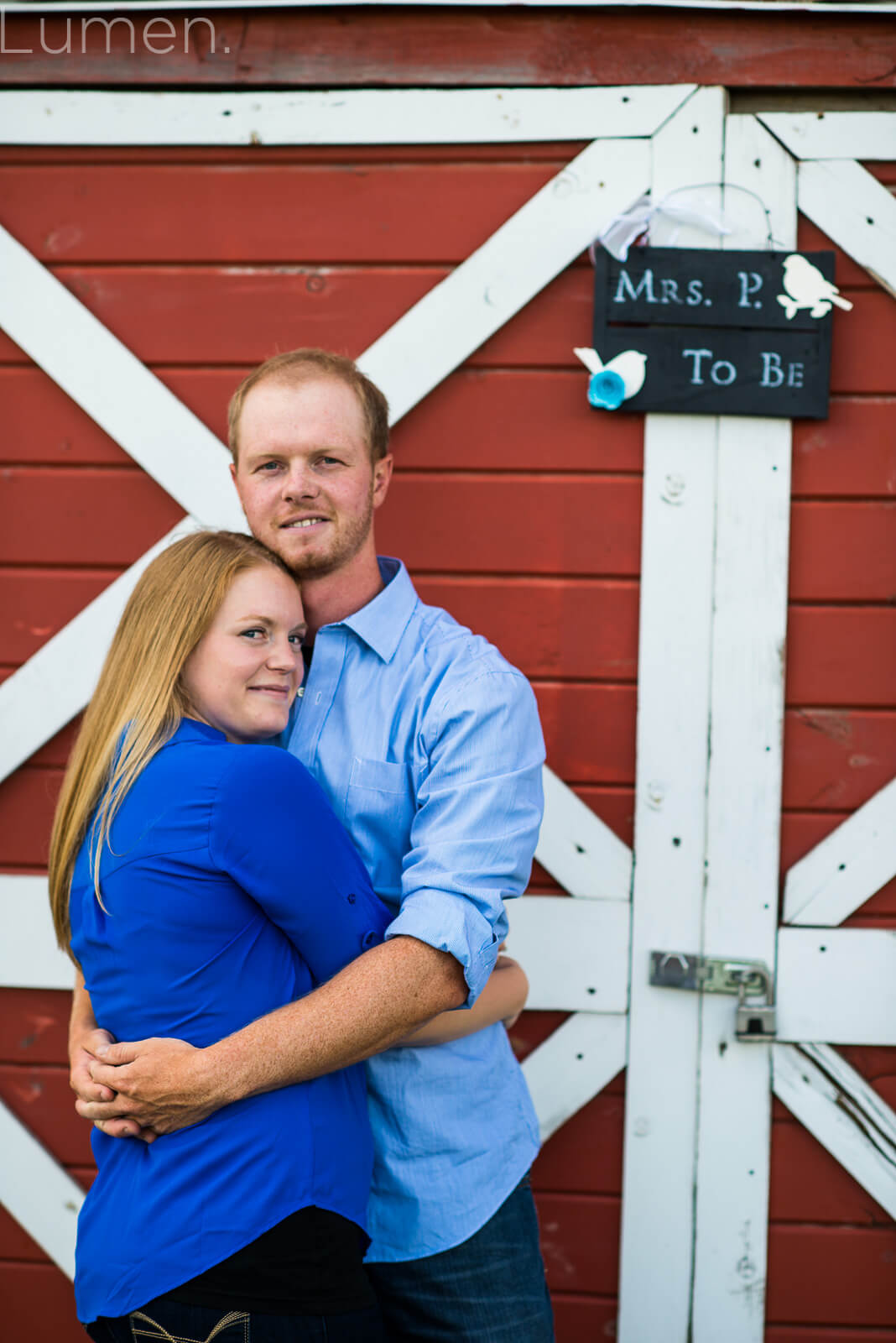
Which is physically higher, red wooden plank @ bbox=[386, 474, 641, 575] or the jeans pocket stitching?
red wooden plank @ bbox=[386, 474, 641, 575]

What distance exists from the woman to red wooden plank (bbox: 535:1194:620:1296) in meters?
1.12

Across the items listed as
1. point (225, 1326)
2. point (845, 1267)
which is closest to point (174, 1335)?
point (225, 1326)

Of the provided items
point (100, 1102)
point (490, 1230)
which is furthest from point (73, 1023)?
point (490, 1230)

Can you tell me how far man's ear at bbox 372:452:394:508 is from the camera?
1.88m

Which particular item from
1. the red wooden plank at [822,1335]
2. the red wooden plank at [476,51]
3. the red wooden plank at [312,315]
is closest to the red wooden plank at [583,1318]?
the red wooden plank at [822,1335]

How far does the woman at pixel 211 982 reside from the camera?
125cm

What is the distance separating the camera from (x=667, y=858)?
7.61 ft

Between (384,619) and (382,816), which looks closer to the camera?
(382,816)

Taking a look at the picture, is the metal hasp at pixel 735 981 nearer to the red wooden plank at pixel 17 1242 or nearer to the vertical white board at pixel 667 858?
the vertical white board at pixel 667 858

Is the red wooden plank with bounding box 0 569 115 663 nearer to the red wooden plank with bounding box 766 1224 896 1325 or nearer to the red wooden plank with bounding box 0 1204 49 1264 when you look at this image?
the red wooden plank with bounding box 0 1204 49 1264

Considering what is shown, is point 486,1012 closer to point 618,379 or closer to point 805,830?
point 805,830

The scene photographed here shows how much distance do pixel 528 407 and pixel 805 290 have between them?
26.8 inches

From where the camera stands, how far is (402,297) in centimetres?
236

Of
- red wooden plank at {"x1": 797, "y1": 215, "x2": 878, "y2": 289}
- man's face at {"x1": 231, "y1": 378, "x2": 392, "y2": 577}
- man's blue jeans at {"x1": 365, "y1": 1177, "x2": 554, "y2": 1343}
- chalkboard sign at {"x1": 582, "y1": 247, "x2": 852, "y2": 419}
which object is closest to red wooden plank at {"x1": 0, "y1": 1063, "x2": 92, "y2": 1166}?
man's blue jeans at {"x1": 365, "y1": 1177, "x2": 554, "y2": 1343}
